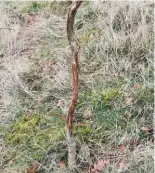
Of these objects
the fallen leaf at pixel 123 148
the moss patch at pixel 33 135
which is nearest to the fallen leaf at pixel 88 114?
the moss patch at pixel 33 135

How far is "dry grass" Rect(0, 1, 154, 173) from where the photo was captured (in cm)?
308

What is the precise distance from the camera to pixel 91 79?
375 centimetres

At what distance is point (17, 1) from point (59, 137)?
3262 mm

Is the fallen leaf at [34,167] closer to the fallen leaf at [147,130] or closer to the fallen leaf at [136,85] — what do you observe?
the fallen leaf at [147,130]

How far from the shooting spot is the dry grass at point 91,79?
308 centimetres

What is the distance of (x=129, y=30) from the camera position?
4.08m

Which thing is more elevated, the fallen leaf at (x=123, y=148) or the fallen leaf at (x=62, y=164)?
the fallen leaf at (x=123, y=148)

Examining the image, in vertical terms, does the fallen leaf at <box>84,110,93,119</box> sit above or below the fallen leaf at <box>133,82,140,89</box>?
Result: below

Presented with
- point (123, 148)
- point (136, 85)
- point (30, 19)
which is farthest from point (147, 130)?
point (30, 19)

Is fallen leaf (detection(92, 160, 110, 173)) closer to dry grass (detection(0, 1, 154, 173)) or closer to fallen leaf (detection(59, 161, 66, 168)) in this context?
dry grass (detection(0, 1, 154, 173))

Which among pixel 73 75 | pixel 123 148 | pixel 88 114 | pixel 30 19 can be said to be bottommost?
pixel 123 148

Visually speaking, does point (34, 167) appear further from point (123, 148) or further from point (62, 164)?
point (123, 148)

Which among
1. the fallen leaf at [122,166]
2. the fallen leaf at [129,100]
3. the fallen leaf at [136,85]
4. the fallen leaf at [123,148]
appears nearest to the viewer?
the fallen leaf at [122,166]

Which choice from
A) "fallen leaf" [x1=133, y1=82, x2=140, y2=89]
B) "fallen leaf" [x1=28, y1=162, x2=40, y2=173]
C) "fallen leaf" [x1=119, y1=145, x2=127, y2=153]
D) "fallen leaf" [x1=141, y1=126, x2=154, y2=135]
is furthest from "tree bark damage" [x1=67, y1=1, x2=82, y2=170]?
"fallen leaf" [x1=133, y1=82, x2=140, y2=89]
